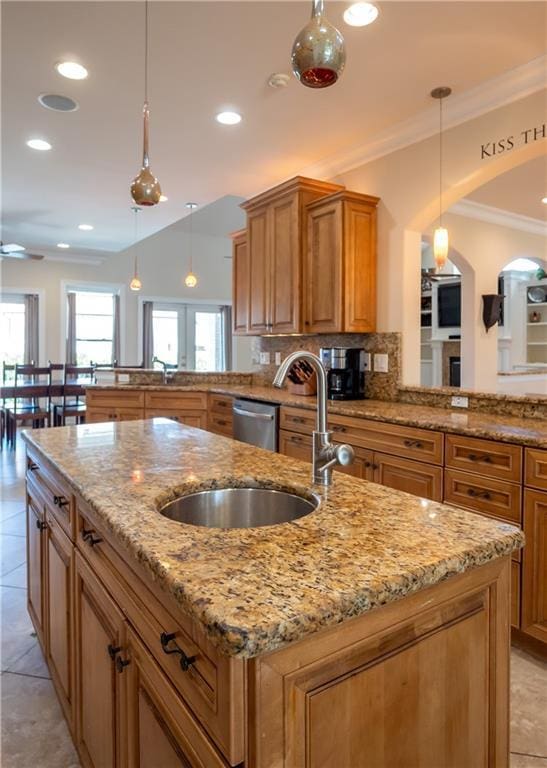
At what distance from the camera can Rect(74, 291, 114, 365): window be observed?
8.26m

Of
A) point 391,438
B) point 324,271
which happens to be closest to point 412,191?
point 324,271

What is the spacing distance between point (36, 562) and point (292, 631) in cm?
164

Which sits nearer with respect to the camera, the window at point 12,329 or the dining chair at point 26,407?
the dining chair at point 26,407

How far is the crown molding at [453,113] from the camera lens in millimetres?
2711

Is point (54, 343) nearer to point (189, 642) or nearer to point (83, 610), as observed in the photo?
point (83, 610)

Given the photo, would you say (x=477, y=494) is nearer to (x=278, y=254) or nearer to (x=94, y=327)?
(x=278, y=254)

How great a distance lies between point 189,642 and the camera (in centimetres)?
80

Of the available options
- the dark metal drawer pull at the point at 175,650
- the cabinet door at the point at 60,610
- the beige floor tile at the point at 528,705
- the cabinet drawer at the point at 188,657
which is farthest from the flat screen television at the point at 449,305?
the dark metal drawer pull at the point at 175,650

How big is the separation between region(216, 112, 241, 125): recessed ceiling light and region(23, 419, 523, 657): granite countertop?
260 centimetres

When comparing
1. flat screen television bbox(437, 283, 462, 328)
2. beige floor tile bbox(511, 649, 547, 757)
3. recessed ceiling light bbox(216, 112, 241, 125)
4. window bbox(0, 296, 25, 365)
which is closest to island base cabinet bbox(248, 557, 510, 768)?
beige floor tile bbox(511, 649, 547, 757)

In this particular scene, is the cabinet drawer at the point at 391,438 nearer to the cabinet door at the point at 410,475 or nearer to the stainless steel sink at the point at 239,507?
the cabinet door at the point at 410,475

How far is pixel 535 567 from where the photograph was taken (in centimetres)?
209

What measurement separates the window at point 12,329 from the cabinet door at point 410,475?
6.74 metres

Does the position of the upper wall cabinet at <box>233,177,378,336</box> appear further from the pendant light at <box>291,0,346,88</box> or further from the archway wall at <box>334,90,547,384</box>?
the pendant light at <box>291,0,346,88</box>
